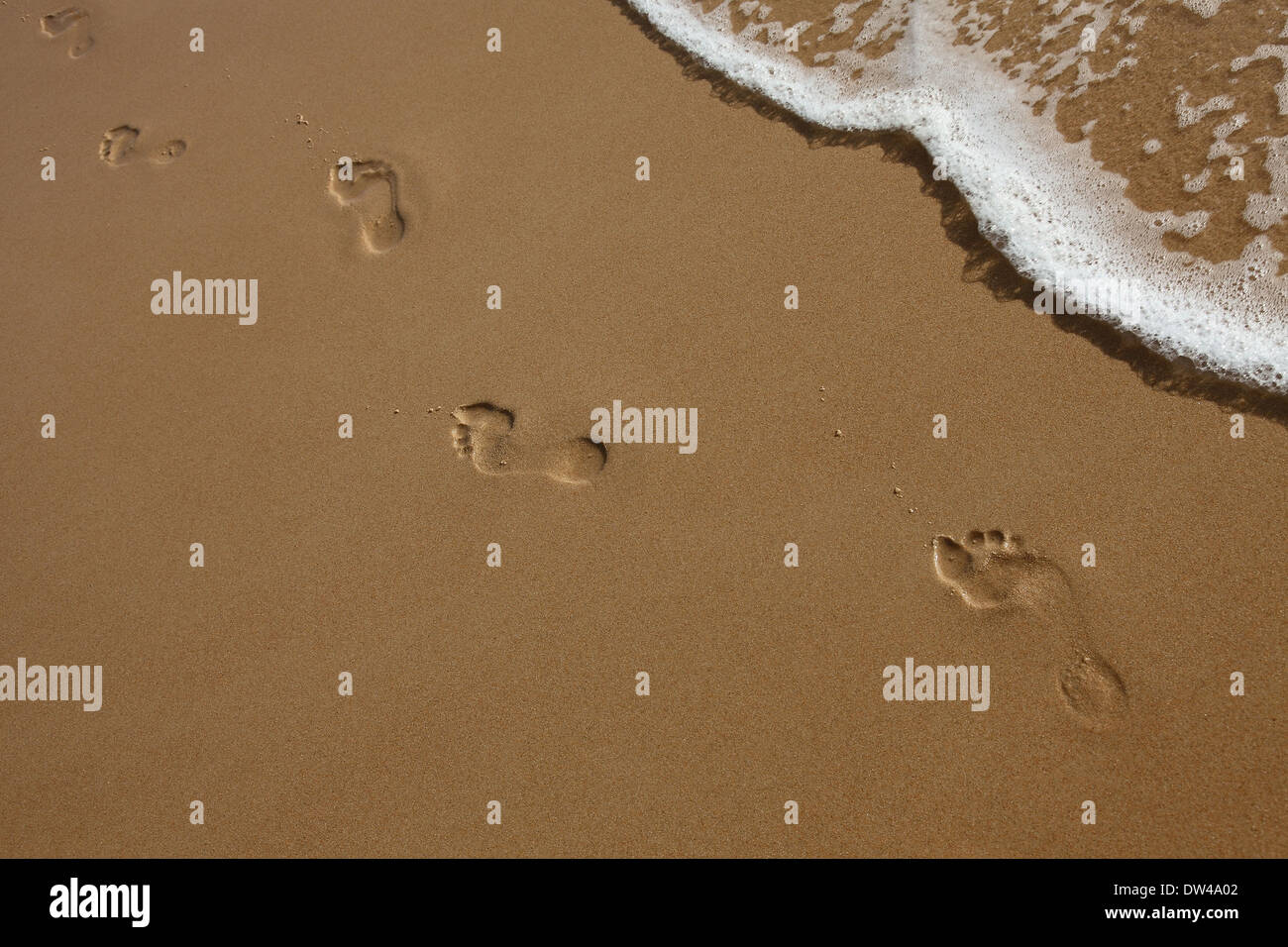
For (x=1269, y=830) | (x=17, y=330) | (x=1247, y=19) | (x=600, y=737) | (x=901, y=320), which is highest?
(x=1247, y=19)

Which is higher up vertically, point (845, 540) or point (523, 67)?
point (523, 67)

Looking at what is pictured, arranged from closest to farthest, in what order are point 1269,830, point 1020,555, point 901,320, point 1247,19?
point 1269,830 → point 1020,555 → point 901,320 → point 1247,19

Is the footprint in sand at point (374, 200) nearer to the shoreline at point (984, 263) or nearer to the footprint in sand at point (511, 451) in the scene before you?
the footprint in sand at point (511, 451)

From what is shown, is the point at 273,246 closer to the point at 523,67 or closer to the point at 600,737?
the point at 523,67

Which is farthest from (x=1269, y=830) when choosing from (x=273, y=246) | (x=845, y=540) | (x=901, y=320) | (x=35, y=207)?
(x=35, y=207)

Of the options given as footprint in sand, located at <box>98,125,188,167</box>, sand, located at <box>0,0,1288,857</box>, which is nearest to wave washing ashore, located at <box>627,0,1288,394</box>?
sand, located at <box>0,0,1288,857</box>

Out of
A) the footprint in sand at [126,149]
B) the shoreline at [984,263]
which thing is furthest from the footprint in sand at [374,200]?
the shoreline at [984,263]

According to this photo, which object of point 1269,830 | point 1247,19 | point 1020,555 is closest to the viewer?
point 1269,830

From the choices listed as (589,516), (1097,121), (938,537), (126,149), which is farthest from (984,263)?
(126,149)
